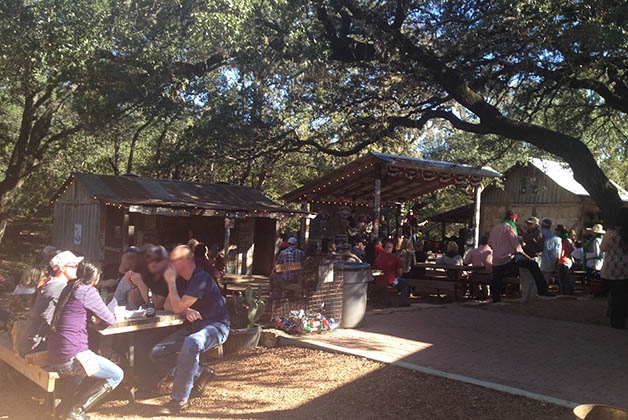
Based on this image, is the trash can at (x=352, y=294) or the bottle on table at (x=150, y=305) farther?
the trash can at (x=352, y=294)

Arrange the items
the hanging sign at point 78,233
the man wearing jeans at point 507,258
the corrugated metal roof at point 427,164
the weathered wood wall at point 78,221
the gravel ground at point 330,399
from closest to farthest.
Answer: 1. the gravel ground at point 330,399
2. the man wearing jeans at point 507,258
3. the corrugated metal roof at point 427,164
4. the weathered wood wall at point 78,221
5. the hanging sign at point 78,233

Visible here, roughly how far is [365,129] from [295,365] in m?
8.87

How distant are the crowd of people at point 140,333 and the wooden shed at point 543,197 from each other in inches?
858

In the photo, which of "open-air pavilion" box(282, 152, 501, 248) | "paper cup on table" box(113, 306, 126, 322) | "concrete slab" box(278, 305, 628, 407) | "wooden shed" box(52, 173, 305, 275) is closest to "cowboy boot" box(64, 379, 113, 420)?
"paper cup on table" box(113, 306, 126, 322)

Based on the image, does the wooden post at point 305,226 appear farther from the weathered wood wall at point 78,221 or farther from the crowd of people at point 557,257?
the crowd of people at point 557,257

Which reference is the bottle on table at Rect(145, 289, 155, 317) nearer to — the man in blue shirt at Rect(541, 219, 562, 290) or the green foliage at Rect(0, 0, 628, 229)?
the green foliage at Rect(0, 0, 628, 229)

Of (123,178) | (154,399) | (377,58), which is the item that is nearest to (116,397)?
(154,399)

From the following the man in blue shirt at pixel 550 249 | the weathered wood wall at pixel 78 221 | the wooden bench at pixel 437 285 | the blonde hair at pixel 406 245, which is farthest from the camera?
the blonde hair at pixel 406 245

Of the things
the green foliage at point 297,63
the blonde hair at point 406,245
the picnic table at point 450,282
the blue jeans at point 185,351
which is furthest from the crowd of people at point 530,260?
the blue jeans at point 185,351

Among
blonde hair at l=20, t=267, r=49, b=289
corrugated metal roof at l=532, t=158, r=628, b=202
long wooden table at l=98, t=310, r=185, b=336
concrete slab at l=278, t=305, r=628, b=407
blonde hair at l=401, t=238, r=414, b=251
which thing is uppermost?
corrugated metal roof at l=532, t=158, r=628, b=202

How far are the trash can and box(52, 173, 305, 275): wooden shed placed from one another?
7.77 metres

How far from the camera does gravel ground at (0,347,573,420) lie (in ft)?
15.0

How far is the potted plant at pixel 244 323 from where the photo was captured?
21.6ft

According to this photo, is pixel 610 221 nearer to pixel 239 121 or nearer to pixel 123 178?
pixel 239 121
